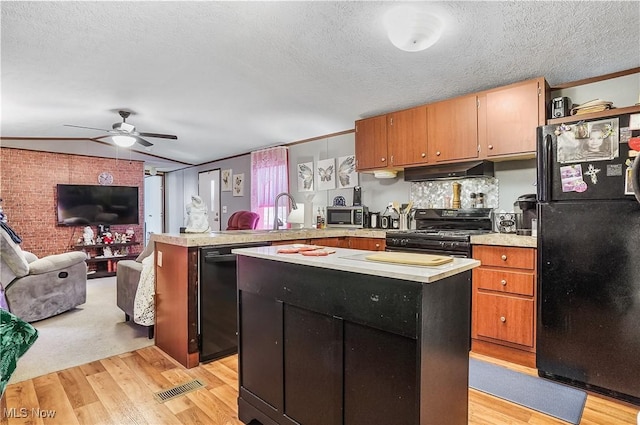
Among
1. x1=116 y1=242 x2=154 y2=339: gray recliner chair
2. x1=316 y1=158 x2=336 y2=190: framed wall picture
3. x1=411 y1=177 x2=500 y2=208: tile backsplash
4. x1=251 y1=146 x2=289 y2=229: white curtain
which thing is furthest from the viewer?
x1=251 y1=146 x2=289 y2=229: white curtain

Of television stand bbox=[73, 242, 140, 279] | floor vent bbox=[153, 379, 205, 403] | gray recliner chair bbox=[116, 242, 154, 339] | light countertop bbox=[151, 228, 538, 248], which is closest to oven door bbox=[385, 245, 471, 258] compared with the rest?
light countertop bbox=[151, 228, 538, 248]

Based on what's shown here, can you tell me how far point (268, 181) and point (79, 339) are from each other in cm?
361

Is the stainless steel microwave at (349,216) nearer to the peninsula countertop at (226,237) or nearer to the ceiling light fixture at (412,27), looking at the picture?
the peninsula countertop at (226,237)

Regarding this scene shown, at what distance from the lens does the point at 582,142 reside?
2.21m

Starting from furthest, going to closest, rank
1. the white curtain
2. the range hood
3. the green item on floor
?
the white curtain → the range hood → the green item on floor

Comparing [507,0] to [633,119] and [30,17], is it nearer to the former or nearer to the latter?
[633,119]

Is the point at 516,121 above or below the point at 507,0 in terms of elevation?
below

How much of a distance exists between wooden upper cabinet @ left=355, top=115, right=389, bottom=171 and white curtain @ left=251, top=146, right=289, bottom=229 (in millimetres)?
1882

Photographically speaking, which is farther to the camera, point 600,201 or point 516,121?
point 516,121

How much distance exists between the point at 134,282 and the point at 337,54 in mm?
2747

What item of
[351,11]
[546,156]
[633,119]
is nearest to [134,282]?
[351,11]

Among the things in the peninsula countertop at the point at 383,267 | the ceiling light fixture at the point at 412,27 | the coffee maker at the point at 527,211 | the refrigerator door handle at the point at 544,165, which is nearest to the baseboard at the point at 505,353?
the coffee maker at the point at 527,211

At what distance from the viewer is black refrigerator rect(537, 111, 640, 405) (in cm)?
205

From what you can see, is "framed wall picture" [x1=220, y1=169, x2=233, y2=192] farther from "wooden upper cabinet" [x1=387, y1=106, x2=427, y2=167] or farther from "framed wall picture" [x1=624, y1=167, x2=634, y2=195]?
"framed wall picture" [x1=624, y1=167, x2=634, y2=195]
